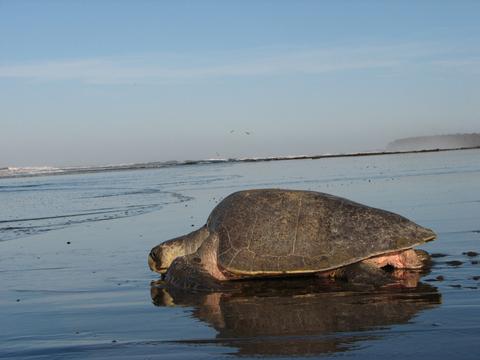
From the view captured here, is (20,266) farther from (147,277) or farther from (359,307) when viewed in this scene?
(359,307)

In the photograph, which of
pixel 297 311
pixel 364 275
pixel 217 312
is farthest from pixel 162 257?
A: pixel 297 311

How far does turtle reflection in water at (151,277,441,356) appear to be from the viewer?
6141mm

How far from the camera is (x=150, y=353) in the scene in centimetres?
608

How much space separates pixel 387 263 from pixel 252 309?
2.71 meters

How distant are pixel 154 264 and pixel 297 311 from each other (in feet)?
11.5

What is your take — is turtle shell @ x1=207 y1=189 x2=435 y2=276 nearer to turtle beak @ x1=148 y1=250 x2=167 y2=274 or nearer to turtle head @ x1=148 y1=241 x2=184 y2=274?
turtle head @ x1=148 y1=241 x2=184 y2=274

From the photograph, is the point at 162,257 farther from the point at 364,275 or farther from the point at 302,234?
the point at 364,275

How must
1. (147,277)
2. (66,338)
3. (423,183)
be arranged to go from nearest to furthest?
(66,338), (147,277), (423,183)

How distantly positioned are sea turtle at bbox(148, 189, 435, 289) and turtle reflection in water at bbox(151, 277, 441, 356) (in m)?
0.26

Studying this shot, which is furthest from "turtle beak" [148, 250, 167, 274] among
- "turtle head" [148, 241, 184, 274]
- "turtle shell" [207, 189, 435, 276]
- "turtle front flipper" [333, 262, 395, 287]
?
"turtle front flipper" [333, 262, 395, 287]

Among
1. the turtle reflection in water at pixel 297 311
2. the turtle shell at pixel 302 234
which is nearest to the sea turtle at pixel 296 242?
the turtle shell at pixel 302 234

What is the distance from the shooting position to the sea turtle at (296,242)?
9.22m

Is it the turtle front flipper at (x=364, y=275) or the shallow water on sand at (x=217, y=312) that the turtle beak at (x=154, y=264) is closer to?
the shallow water on sand at (x=217, y=312)

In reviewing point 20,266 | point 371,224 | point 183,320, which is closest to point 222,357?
point 183,320
